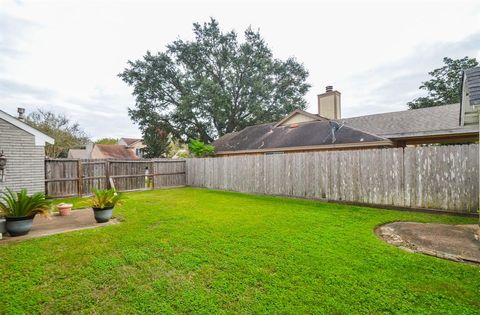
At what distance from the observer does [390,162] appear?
6.52 metres

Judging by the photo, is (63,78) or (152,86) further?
(152,86)

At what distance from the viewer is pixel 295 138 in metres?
13.3

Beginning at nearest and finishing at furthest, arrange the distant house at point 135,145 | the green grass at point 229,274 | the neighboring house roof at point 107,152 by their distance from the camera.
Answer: the green grass at point 229,274 < the neighboring house roof at point 107,152 < the distant house at point 135,145

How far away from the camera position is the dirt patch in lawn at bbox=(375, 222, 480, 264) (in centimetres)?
334

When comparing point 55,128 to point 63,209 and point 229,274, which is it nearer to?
point 63,209

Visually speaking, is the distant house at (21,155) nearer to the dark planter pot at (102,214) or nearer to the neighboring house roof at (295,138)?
the dark planter pot at (102,214)

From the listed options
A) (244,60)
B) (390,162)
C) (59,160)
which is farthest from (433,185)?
(244,60)

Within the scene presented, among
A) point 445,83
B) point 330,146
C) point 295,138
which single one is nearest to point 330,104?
point 295,138

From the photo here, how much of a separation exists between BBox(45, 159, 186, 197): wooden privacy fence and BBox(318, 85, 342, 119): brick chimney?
11199 millimetres

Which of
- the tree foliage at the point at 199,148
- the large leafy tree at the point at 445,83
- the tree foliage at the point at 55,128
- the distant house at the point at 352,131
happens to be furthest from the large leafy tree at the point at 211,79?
the large leafy tree at the point at 445,83

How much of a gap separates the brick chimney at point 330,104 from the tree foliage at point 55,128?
78.6ft

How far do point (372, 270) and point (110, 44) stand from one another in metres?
13.1

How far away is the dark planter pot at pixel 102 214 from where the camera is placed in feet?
17.3

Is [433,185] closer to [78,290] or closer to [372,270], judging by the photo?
[372,270]
